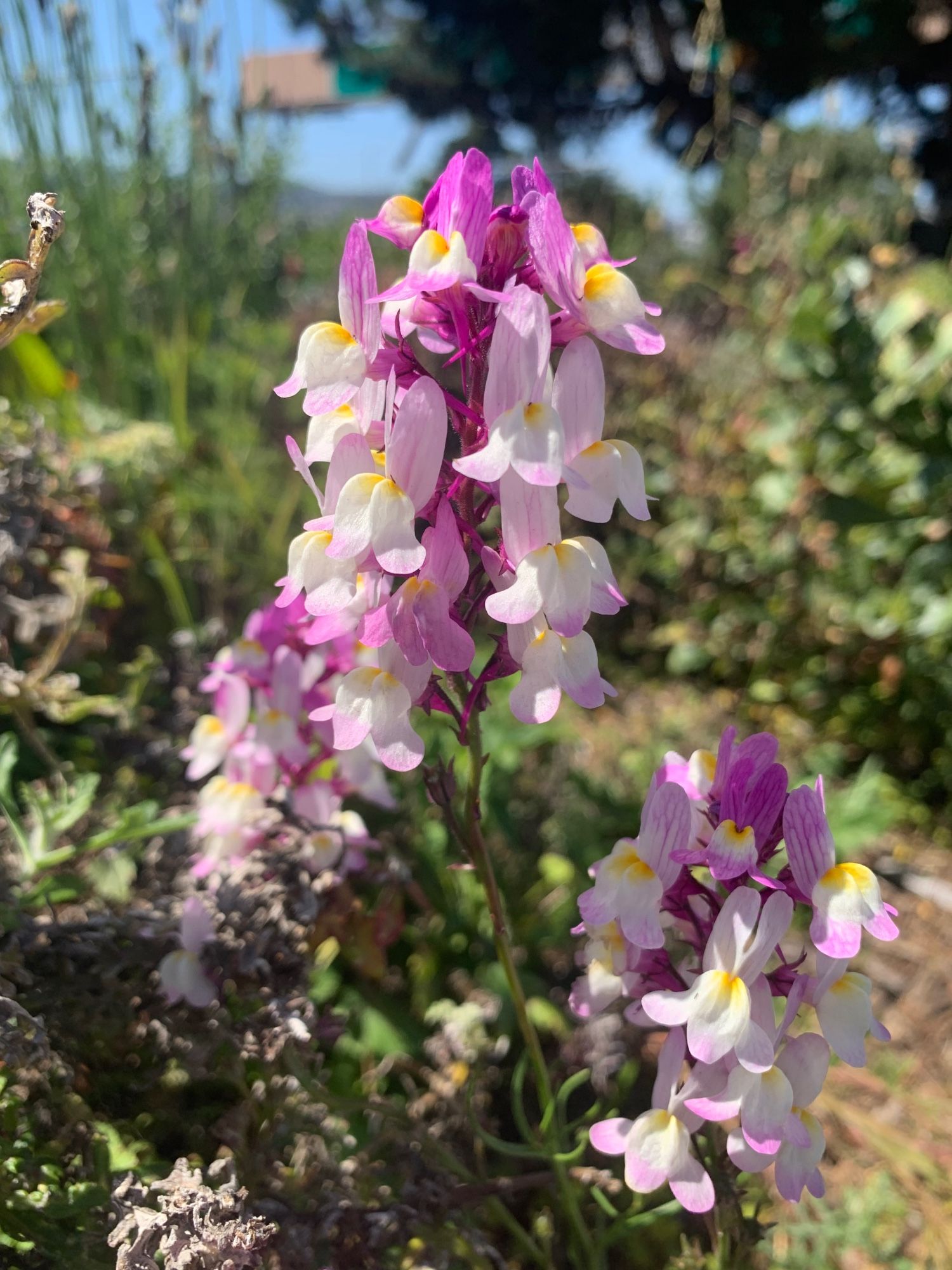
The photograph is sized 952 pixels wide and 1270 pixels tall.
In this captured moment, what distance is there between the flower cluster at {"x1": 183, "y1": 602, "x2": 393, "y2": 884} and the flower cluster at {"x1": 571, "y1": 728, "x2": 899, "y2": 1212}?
50 cm

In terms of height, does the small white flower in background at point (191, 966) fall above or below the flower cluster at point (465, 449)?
below

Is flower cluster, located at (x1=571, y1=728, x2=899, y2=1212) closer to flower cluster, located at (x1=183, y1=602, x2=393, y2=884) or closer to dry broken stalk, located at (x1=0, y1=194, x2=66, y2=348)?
flower cluster, located at (x1=183, y1=602, x2=393, y2=884)

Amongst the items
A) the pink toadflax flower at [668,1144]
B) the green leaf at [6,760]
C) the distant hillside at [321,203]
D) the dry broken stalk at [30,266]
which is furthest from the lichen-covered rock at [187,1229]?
the distant hillside at [321,203]

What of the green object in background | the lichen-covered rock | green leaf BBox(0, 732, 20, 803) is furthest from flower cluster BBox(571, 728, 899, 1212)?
the green object in background

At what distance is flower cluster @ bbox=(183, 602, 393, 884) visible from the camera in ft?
4.22

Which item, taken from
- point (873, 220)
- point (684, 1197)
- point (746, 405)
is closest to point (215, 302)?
point (746, 405)

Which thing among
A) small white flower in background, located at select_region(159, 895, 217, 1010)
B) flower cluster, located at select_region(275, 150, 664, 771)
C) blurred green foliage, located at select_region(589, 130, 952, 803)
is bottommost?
blurred green foliage, located at select_region(589, 130, 952, 803)

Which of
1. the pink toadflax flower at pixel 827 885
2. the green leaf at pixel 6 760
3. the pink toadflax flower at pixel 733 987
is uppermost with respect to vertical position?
the pink toadflax flower at pixel 827 885

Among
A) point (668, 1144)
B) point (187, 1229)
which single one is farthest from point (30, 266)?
point (668, 1144)

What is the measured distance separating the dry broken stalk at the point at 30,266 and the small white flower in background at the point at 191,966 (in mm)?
701

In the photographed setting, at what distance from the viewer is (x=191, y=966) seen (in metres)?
1.13

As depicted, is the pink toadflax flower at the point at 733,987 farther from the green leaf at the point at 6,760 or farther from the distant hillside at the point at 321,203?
the distant hillside at the point at 321,203

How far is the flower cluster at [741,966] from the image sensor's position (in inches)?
32.8

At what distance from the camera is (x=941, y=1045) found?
83.7 inches
